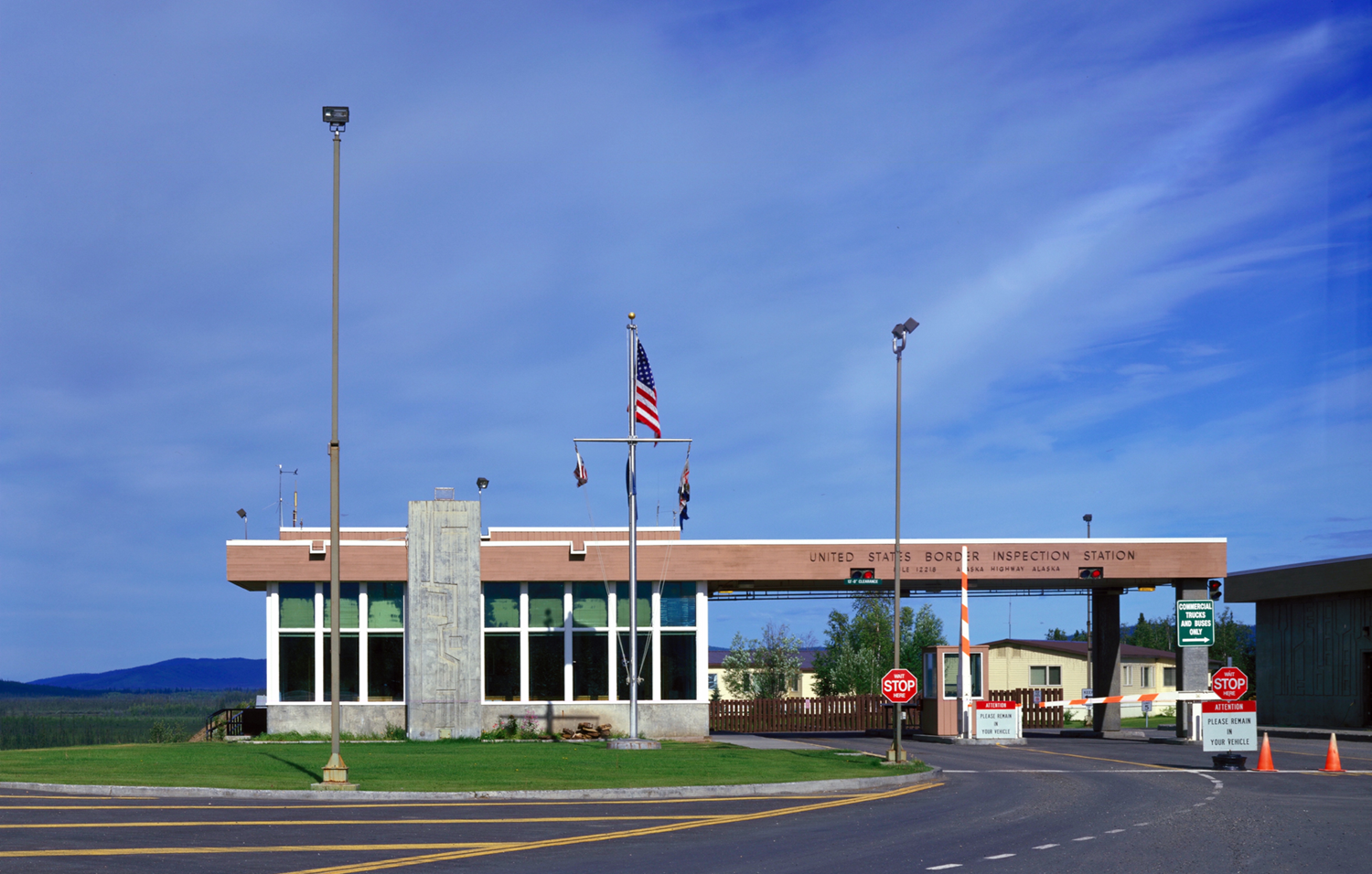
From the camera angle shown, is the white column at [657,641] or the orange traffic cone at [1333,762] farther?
the white column at [657,641]

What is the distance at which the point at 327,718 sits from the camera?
115ft

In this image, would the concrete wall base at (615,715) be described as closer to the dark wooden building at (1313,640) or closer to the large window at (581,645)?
the large window at (581,645)

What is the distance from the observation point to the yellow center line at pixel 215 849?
505 inches

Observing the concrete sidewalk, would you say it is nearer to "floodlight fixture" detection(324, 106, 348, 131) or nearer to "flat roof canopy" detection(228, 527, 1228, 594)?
"flat roof canopy" detection(228, 527, 1228, 594)

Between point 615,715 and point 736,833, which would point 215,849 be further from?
point 615,715

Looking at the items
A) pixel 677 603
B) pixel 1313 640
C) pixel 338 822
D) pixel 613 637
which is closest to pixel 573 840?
pixel 338 822

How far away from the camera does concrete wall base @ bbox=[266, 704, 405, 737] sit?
34875 mm

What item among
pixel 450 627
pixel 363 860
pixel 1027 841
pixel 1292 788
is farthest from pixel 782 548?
pixel 363 860

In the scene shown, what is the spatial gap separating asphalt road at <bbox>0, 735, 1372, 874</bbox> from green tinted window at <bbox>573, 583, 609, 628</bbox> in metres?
15.7

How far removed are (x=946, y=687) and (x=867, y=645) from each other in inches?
1816

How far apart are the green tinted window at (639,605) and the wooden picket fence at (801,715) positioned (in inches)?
Result: 422

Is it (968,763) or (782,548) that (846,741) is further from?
(968,763)

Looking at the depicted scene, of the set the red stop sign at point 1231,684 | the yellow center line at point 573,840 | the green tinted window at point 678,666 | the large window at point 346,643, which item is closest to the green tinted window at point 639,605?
the green tinted window at point 678,666

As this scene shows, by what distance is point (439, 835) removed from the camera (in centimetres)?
1488
